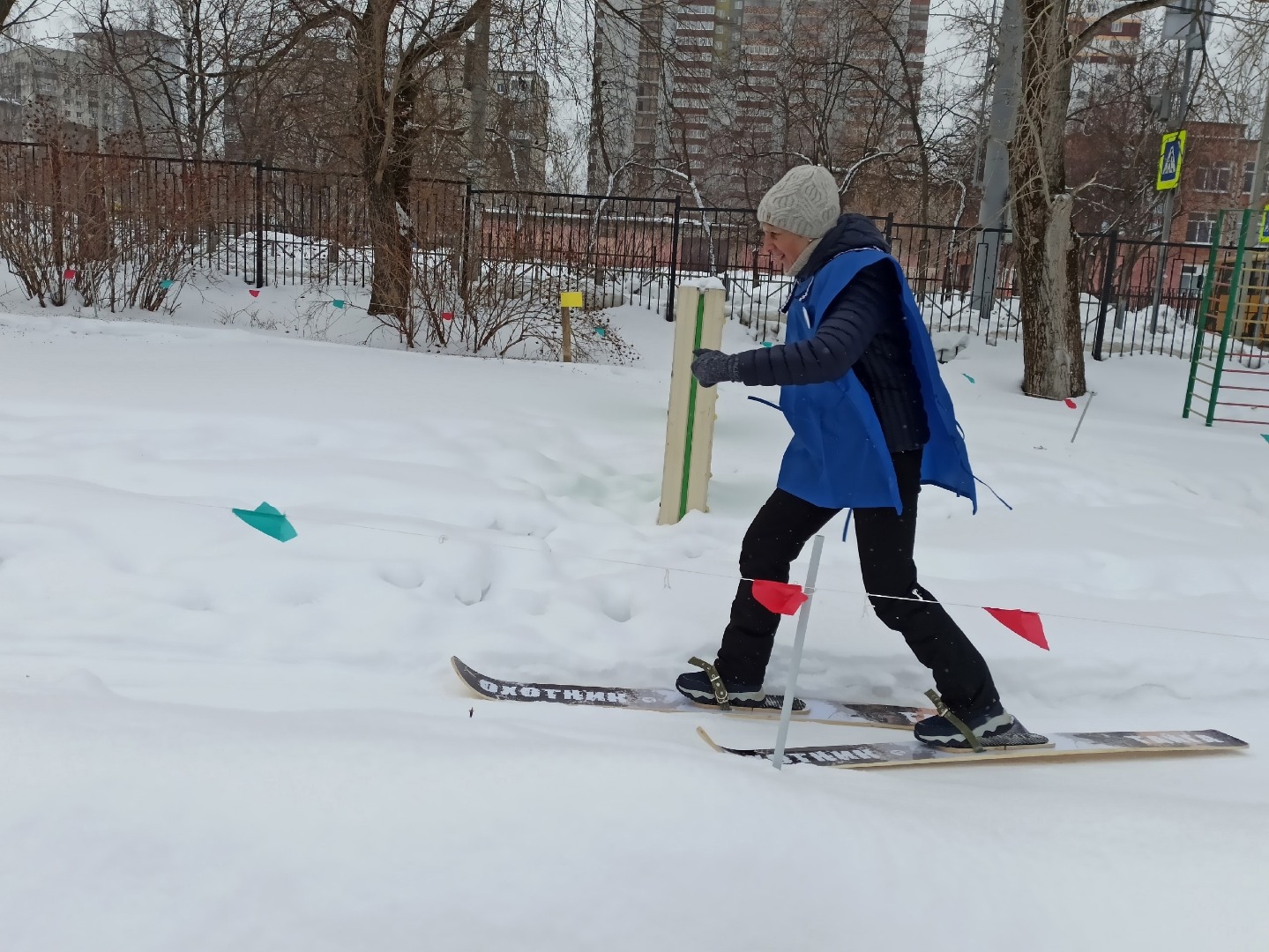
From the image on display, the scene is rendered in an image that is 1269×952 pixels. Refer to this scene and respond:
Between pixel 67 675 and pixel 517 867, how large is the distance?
165cm

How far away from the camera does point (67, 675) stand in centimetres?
289

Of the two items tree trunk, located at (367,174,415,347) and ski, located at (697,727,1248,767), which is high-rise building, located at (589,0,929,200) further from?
ski, located at (697,727,1248,767)

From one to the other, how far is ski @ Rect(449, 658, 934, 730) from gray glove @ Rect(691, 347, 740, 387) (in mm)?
1125

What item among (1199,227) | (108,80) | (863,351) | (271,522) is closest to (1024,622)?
(863,351)

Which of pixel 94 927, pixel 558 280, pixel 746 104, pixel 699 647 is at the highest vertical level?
pixel 746 104

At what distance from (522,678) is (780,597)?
3.54 ft

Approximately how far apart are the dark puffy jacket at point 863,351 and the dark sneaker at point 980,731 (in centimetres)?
88

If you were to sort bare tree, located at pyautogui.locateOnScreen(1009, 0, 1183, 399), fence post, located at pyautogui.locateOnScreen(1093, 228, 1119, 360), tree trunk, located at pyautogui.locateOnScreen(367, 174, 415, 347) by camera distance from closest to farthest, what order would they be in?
bare tree, located at pyautogui.locateOnScreen(1009, 0, 1183, 399)
tree trunk, located at pyautogui.locateOnScreen(367, 174, 415, 347)
fence post, located at pyautogui.locateOnScreen(1093, 228, 1119, 360)

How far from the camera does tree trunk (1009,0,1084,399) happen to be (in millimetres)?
9211

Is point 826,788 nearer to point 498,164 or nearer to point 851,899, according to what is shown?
point 851,899

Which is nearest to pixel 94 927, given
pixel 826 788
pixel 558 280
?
pixel 826 788

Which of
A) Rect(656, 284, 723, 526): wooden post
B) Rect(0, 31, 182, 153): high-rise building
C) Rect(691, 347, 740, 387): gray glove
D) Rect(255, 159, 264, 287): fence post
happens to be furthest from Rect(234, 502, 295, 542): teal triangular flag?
Rect(255, 159, 264, 287): fence post

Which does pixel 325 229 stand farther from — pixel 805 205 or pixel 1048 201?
pixel 805 205

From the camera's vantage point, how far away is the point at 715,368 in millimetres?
2641
